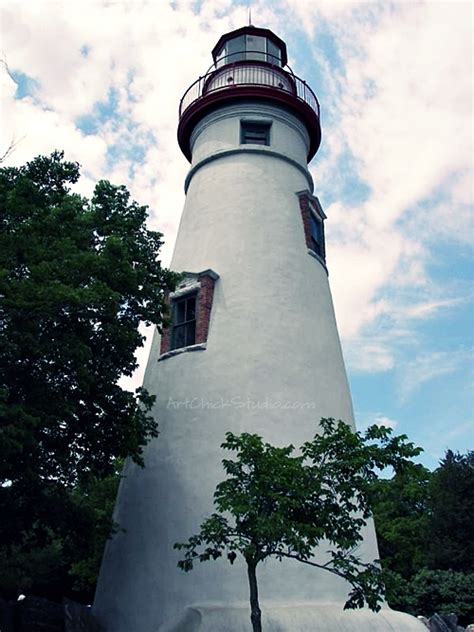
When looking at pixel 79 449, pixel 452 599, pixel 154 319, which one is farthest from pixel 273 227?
pixel 452 599

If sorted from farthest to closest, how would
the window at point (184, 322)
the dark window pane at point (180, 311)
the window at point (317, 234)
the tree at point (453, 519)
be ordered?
the tree at point (453, 519) < the window at point (317, 234) < the dark window pane at point (180, 311) < the window at point (184, 322)

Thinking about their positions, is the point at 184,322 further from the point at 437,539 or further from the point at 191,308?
the point at 437,539

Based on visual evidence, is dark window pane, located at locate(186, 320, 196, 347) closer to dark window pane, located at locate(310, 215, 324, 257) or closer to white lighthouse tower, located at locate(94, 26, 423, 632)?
white lighthouse tower, located at locate(94, 26, 423, 632)

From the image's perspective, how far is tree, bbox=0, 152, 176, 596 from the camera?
33.4 feet

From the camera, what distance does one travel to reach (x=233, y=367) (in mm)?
13047

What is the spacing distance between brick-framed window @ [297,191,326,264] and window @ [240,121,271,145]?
201 centimetres

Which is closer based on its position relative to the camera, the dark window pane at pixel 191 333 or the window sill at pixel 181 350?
the window sill at pixel 181 350

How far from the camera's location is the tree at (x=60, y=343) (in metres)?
10.2

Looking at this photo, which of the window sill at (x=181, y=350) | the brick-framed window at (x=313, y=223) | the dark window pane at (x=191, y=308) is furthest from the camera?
the brick-framed window at (x=313, y=223)

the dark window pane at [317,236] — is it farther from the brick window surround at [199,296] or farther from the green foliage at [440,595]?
the green foliage at [440,595]

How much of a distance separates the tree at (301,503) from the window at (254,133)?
9.81m

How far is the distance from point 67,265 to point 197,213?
5.78m

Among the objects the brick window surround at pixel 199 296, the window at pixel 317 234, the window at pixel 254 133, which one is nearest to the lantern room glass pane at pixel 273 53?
the window at pixel 254 133

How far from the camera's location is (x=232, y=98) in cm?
1709
